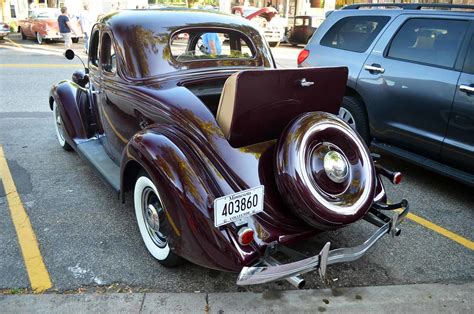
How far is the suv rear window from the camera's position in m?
5.06

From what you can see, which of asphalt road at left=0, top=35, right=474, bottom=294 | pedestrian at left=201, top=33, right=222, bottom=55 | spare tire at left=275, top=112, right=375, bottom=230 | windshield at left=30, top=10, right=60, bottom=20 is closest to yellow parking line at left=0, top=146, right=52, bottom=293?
asphalt road at left=0, top=35, right=474, bottom=294

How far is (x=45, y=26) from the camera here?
17.6 metres

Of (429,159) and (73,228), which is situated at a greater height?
(429,159)

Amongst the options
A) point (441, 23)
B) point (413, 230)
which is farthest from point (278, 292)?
point (441, 23)

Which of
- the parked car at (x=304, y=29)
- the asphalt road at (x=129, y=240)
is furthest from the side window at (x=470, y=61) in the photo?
the parked car at (x=304, y=29)

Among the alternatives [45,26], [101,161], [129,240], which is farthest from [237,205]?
[45,26]

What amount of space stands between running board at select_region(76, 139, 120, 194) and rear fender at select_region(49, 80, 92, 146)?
0.63ft

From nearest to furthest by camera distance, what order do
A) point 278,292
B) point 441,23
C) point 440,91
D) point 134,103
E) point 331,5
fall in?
1. point 278,292
2. point 134,103
3. point 440,91
4. point 441,23
5. point 331,5

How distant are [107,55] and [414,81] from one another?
3150 millimetres

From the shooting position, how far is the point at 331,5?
25.9 metres

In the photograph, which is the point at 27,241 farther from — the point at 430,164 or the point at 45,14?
the point at 45,14

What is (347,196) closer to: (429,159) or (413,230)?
(413,230)

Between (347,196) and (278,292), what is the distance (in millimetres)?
813

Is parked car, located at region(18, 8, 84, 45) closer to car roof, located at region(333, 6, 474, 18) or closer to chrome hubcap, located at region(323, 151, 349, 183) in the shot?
car roof, located at region(333, 6, 474, 18)
